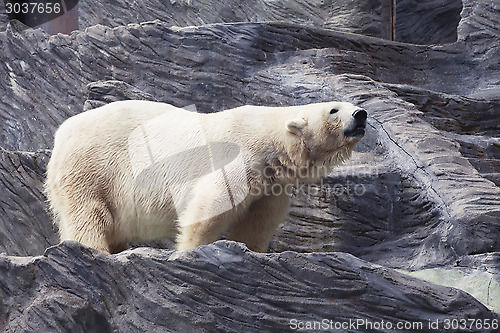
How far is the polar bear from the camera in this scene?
457 centimetres

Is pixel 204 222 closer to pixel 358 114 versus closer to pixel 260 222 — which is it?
pixel 260 222

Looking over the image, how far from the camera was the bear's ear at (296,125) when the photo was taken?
461cm

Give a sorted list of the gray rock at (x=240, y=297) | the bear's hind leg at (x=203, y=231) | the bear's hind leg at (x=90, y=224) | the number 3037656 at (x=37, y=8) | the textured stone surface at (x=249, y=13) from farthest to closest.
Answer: the number 3037656 at (x=37, y=8) → the textured stone surface at (x=249, y=13) → the bear's hind leg at (x=90, y=224) → the bear's hind leg at (x=203, y=231) → the gray rock at (x=240, y=297)

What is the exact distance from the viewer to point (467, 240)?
493 cm

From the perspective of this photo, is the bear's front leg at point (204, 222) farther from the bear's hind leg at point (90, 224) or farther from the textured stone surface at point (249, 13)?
the textured stone surface at point (249, 13)

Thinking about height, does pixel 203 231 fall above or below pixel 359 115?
below

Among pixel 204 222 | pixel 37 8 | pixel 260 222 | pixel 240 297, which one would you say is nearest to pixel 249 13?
pixel 37 8

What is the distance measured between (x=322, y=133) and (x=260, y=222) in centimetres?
74

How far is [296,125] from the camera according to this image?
461 centimetres

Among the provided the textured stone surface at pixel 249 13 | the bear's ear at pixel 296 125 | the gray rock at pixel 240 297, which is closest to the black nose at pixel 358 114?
the bear's ear at pixel 296 125

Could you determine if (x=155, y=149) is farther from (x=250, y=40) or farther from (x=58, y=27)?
(x=58, y=27)

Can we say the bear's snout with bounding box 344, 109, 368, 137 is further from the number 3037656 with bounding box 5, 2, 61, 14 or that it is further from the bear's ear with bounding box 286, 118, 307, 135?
the number 3037656 with bounding box 5, 2, 61, 14

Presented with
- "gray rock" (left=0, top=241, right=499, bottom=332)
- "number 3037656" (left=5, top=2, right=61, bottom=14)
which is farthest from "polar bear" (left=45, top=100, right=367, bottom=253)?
"number 3037656" (left=5, top=2, right=61, bottom=14)

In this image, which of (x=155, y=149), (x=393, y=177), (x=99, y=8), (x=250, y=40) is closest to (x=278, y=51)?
(x=250, y=40)
